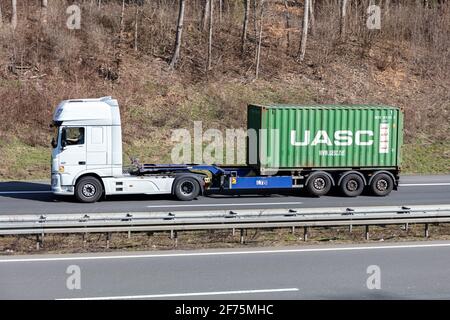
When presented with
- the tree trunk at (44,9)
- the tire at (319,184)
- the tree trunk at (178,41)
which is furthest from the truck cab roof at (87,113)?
the tree trunk at (44,9)

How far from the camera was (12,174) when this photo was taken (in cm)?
2473

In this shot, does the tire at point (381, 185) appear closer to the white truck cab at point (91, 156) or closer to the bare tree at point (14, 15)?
the white truck cab at point (91, 156)

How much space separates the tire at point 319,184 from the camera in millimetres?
21172

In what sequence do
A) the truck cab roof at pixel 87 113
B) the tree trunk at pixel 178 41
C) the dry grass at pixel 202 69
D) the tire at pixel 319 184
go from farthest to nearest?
the tree trunk at pixel 178 41 → the dry grass at pixel 202 69 → the tire at pixel 319 184 → the truck cab roof at pixel 87 113

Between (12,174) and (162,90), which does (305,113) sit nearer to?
(12,174)

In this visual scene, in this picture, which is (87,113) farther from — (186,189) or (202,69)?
(202,69)

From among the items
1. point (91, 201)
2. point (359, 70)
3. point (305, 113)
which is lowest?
point (91, 201)

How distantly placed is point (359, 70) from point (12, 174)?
20.1m

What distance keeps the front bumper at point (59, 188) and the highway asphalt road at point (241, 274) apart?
737 cm

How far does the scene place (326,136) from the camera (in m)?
21.3

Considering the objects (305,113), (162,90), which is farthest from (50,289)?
(162,90)

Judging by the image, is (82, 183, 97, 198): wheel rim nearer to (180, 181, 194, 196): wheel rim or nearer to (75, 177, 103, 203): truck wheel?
(75, 177, 103, 203): truck wheel

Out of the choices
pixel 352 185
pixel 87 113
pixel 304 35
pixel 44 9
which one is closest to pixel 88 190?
pixel 87 113

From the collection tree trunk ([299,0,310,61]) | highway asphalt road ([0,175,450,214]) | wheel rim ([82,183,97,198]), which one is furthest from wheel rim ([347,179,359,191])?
tree trunk ([299,0,310,61])
